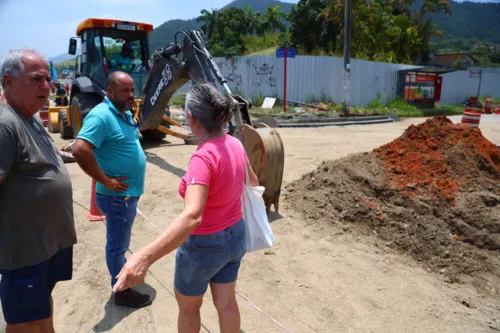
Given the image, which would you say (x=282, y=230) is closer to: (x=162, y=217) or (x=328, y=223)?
(x=328, y=223)

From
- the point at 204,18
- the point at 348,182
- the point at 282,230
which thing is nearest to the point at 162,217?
the point at 282,230

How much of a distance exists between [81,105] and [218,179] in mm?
7861

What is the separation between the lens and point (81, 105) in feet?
28.6

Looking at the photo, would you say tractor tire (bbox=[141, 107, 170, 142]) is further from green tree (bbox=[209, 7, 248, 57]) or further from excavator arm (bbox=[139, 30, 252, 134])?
green tree (bbox=[209, 7, 248, 57])

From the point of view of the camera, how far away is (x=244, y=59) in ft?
70.3

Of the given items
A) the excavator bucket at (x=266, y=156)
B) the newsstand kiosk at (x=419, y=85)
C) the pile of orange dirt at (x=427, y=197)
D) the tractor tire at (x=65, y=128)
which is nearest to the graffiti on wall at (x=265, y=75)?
the newsstand kiosk at (x=419, y=85)

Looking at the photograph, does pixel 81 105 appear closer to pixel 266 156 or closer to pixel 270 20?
pixel 266 156

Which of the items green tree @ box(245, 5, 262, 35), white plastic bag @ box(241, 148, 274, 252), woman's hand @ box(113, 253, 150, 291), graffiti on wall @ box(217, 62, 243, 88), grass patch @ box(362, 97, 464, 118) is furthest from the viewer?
green tree @ box(245, 5, 262, 35)

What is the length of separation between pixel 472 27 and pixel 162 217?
20231 cm

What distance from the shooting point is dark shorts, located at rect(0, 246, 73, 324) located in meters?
2.05

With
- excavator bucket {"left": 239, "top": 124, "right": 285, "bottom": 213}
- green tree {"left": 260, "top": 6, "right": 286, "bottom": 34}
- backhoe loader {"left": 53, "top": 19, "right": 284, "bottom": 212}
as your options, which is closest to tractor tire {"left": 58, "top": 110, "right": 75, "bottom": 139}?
backhoe loader {"left": 53, "top": 19, "right": 284, "bottom": 212}

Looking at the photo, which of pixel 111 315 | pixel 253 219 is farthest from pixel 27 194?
pixel 111 315

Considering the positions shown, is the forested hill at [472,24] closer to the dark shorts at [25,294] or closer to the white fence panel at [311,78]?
the white fence panel at [311,78]

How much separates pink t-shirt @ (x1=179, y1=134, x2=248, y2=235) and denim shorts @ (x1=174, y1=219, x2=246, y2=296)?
0.15 ft
